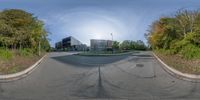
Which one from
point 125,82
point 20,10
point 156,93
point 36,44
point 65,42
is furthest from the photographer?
point 65,42

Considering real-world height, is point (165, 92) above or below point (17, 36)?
below

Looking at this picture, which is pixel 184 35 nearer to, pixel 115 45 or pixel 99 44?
pixel 99 44

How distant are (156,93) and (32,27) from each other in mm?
40946

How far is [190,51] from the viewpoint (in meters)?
34.6

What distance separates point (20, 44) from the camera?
4956 cm

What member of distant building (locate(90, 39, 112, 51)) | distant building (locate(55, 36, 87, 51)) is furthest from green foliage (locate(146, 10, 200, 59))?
distant building (locate(55, 36, 87, 51))

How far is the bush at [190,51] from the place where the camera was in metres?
33.3

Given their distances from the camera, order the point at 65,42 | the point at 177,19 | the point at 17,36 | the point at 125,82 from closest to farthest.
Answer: the point at 125,82 < the point at 17,36 < the point at 177,19 < the point at 65,42

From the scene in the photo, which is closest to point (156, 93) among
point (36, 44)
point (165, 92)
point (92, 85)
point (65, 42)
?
point (165, 92)

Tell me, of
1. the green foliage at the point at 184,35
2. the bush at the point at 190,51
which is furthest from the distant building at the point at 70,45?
the bush at the point at 190,51

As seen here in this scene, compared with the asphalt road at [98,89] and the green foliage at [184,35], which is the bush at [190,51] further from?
the asphalt road at [98,89]

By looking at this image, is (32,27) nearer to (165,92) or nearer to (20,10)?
(20,10)

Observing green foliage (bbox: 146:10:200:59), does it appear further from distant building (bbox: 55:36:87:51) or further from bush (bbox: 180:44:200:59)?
distant building (bbox: 55:36:87:51)

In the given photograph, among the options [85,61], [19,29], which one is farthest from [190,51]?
[19,29]
